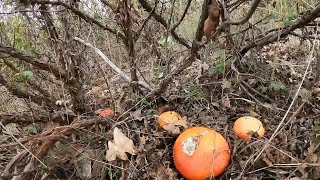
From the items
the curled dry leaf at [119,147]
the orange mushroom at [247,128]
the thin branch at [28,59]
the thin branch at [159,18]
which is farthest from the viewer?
the thin branch at [159,18]

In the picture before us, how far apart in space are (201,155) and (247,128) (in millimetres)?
281

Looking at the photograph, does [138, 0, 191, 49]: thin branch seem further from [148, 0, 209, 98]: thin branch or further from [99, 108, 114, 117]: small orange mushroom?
[99, 108, 114, 117]: small orange mushroom

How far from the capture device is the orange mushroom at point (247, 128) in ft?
6.31

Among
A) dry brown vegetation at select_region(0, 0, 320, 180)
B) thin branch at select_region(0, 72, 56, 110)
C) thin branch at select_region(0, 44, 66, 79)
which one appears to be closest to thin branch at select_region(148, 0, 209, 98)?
dry brown vegetation at select_region(0, 0, 320, 180)

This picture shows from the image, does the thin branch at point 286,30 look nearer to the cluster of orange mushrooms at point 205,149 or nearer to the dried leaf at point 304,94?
the dried leaf at point 304,94

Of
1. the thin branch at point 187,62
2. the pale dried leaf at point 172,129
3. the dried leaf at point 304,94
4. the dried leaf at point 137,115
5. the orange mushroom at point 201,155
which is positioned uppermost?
the thin branch at point 187,62

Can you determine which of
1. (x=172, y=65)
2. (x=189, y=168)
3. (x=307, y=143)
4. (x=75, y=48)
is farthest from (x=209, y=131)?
(x=172, y=65)

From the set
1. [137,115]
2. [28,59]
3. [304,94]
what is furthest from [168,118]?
[28,59]

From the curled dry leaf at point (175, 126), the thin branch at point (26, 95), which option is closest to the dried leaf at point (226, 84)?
the curled dry leaf at point (175, 126)

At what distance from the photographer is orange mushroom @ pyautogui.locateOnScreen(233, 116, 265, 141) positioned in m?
1.92

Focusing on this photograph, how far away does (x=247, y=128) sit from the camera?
194 cm

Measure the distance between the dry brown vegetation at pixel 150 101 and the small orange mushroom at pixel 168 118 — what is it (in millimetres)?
45

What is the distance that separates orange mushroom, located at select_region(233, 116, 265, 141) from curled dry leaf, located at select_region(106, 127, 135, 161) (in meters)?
0.53

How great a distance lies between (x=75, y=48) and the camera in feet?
7.73
